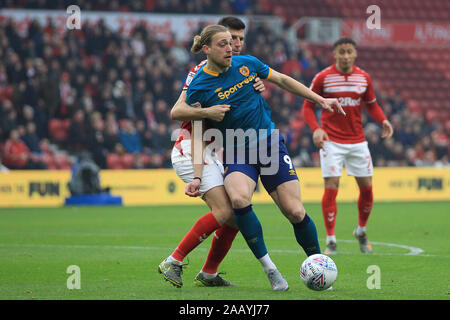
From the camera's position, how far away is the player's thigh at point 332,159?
9.23 metres

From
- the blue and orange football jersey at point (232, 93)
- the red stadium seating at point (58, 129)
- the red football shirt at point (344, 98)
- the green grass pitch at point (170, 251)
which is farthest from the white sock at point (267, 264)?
the red stadium seating at point (58, 129)

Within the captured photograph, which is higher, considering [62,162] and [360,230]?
[62,162]

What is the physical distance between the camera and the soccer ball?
5.73 metres

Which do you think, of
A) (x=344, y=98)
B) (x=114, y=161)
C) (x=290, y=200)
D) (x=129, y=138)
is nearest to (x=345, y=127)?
(x=344, y=98)

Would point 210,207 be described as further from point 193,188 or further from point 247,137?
point 247,137

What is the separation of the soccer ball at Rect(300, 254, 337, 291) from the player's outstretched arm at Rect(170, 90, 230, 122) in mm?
1352

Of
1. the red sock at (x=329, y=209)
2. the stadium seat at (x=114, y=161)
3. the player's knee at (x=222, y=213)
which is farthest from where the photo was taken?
the stadium seat at (x=114, y=161)

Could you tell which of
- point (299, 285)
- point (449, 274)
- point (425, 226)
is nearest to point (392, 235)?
point (425, 226)

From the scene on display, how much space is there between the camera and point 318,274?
18.8ft

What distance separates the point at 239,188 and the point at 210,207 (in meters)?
0.52

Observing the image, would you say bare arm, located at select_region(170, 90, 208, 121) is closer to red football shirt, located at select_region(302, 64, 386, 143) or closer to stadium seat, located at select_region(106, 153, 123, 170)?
red football shirt, located at select_region(302, 64, 386, 143)

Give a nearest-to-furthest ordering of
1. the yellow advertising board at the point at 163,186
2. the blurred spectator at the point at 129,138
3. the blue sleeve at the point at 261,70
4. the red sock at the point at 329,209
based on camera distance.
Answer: the blue sleeve at the point at 261,70, the red sock at the point at 329,209, the yellow advertising board at the point at 163,186, the blurred spectator at the point at 129,138

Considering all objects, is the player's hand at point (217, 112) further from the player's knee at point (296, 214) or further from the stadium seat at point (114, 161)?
the stadium seat at point (114, 161)

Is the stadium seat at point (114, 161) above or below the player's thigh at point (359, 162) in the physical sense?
above
